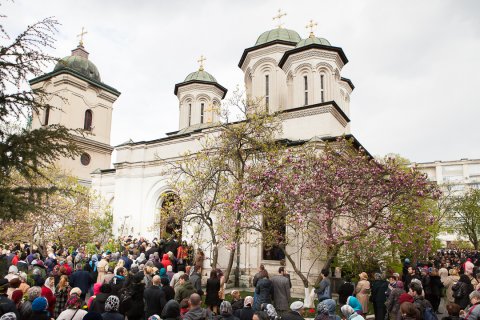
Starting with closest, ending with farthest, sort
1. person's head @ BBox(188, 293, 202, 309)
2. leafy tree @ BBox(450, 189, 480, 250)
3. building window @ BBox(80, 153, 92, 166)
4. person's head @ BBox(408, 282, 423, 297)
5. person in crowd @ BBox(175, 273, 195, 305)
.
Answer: person's head @ BBox(188, 293, 202, 309)
person's head @ BBox(408, 282, 423, 297)
person in crowd @ BBox(175, 273, 195, 305)
building window @ BBox(80, 153, 92, 166)
leafy tree @ BBox(450, 189, 480, 250)

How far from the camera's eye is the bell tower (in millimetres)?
29500

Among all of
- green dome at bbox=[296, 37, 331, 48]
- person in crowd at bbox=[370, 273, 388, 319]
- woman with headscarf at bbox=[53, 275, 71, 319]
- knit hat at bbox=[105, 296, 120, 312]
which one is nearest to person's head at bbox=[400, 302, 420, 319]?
knit hat at bbox=[105, 296, 120, 312]

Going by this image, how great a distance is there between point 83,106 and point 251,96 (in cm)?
1567

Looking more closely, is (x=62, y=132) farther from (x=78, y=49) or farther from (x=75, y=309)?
(x=78, y=49)

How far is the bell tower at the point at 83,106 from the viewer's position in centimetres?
2950

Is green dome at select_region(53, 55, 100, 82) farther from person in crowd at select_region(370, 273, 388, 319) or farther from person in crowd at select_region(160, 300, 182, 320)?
person in crowd at select_region(160, 300, 182, 320)

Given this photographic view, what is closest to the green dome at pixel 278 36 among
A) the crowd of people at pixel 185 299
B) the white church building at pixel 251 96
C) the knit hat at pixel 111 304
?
the white church building at pixel 251 96

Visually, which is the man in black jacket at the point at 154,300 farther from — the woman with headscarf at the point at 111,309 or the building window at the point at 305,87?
the building window at the point at 305,87

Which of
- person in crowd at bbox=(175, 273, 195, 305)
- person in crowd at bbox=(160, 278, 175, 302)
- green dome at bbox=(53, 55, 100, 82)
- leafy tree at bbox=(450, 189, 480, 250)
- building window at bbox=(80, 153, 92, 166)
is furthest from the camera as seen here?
leafy tree at bbox=(450, 189, 480, 250)

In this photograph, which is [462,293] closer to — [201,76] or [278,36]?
[278,36]

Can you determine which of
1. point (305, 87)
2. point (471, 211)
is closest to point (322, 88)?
point (305, 87)

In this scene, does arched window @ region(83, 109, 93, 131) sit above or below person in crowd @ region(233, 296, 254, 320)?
above

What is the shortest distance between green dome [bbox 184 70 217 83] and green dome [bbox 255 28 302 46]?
4.83 metres

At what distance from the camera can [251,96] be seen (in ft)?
76.4
